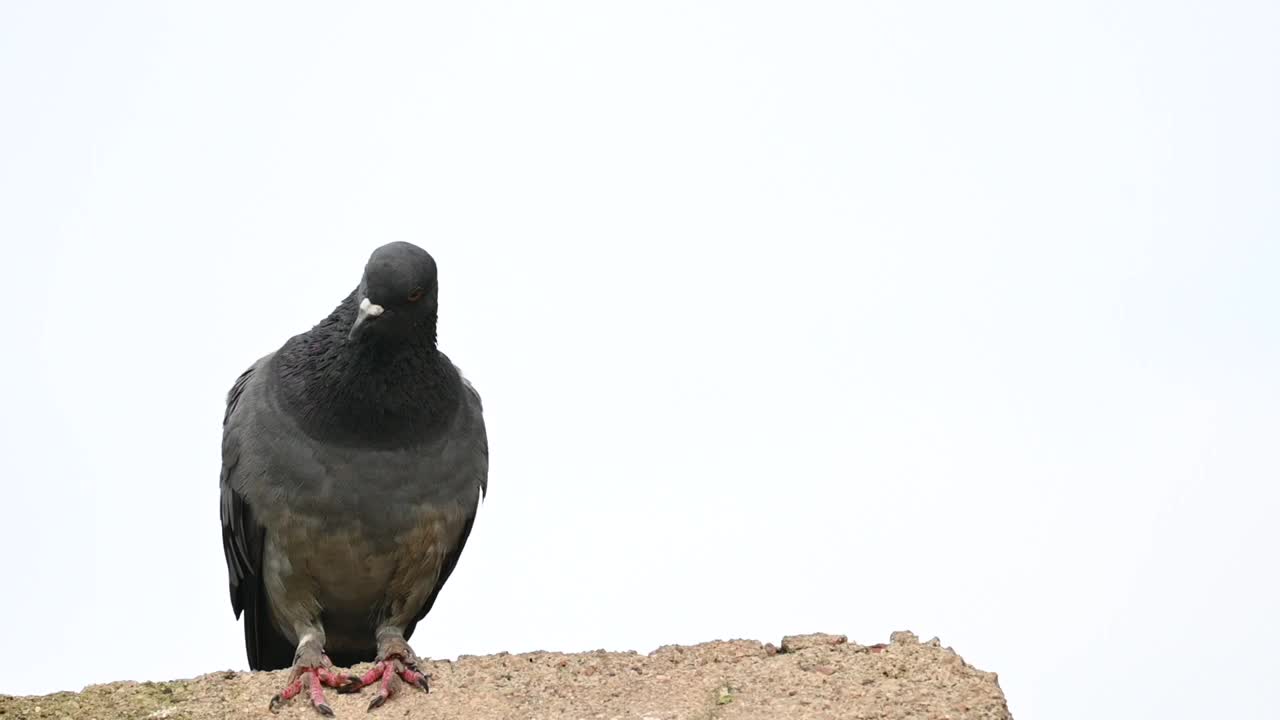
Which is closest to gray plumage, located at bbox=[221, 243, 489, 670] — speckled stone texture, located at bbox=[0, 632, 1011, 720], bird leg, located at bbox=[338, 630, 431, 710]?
bird leg, located at bbox=[338, 630, 431, 710]

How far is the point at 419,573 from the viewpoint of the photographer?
34.3 feet

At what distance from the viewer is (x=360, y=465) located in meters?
10.0

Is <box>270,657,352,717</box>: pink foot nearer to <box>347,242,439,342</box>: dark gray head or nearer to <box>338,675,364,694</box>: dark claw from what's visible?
<box>338,675,364,694</box>: dark claw

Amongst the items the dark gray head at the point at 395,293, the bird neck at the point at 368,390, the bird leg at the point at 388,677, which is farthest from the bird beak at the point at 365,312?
the bird leg at the point at 388,677

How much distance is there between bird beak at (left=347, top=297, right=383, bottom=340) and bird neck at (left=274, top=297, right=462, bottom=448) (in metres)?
0.17

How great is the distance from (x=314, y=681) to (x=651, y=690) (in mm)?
1955

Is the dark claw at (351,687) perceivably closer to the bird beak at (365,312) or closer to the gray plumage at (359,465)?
the gray plumage at (359,465)

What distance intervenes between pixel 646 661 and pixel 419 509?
1.89 meters

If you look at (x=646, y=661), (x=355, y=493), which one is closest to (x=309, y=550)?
(x=355, y=493)

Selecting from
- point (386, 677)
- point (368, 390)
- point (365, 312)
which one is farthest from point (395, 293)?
point (386, 677)

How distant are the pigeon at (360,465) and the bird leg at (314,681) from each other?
0.19ft

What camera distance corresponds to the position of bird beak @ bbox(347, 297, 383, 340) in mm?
9727

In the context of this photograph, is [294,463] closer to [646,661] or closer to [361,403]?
[361,403]

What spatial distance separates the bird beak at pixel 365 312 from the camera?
383 inches
